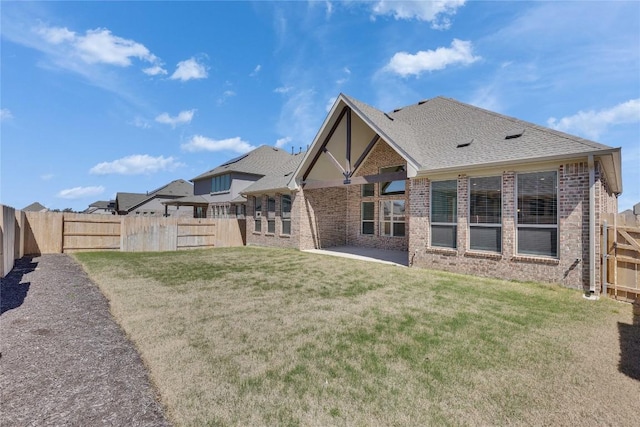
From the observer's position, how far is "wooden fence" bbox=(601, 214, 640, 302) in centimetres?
684

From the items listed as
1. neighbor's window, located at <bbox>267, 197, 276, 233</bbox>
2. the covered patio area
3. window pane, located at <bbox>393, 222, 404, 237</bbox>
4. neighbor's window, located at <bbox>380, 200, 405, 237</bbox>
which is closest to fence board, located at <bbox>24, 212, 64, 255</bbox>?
neighbor's window, located at <bbox>267, 197, 276, 233</bbox>

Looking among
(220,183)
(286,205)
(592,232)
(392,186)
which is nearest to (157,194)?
(220,183)

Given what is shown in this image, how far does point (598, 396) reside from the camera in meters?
3.23

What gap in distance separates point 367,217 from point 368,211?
0.35m

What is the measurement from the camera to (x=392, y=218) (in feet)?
51.0

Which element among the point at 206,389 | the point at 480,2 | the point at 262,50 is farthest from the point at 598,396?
the point at 262,50

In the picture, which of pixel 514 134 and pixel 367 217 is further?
pixel 367 217

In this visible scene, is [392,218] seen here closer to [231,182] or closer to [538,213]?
[538,213]

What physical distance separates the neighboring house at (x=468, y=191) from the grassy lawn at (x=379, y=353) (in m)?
1.21

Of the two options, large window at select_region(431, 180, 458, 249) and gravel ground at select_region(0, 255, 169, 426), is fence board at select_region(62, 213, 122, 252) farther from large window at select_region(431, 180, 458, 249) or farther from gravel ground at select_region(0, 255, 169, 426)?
large window at select_region(431, 180, 458, 249)

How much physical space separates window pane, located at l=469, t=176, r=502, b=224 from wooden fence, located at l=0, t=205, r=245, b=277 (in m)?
15.3

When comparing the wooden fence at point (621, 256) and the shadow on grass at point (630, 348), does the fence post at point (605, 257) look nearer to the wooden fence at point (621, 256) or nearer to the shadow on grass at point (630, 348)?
the wooden fence at point (621, 256)

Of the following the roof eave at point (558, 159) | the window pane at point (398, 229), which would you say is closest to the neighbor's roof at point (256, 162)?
the window pane at point (398, 229)

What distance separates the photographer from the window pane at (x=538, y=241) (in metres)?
8.01
